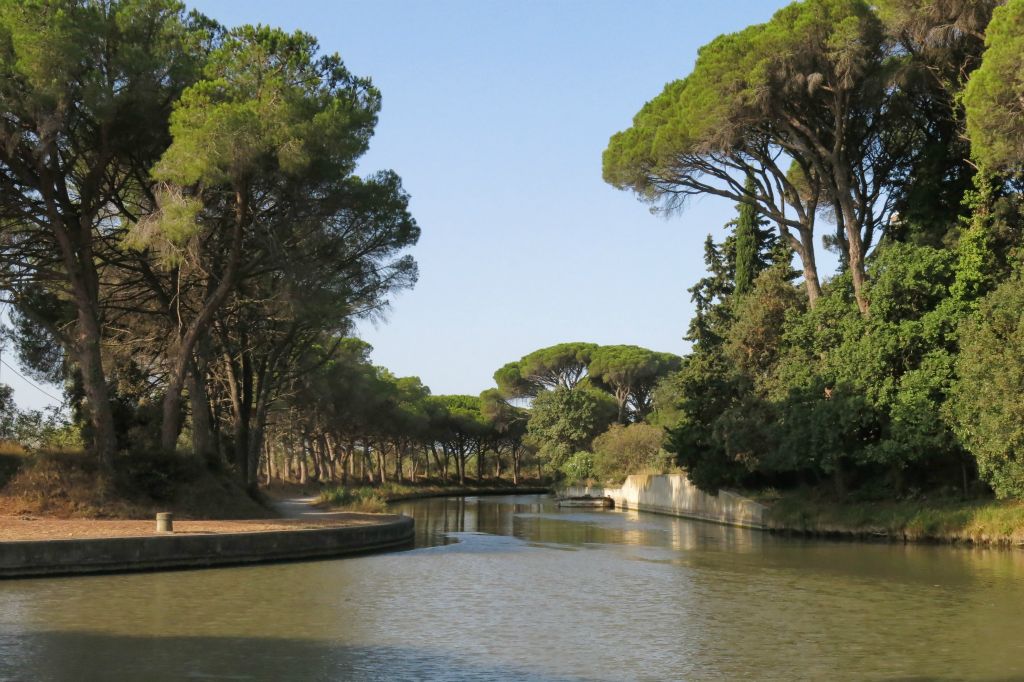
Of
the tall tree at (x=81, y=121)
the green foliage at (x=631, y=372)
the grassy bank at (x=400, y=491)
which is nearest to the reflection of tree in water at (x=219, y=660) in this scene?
the tall tree at (x=81, y=121)

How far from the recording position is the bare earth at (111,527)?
68.2 feet

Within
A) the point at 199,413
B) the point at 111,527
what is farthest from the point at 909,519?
the point at 199,413

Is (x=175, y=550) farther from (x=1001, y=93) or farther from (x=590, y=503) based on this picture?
(x=590, y=503)

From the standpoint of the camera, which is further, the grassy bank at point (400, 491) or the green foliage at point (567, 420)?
the green foliage at point (567, 420)

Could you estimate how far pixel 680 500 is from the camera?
46500 mm

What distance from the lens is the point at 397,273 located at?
33.8m

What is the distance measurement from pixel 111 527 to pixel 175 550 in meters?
2.54

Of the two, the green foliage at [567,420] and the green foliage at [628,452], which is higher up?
the green foliage at [567,420]

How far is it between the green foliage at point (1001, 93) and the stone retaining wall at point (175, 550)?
18682 millimetres

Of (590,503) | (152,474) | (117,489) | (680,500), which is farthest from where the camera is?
(590,503)

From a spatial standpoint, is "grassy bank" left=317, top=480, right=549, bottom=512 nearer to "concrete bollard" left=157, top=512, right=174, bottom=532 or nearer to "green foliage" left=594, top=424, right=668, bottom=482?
"green foliage" left=594, top=424, right=668, bottom=482

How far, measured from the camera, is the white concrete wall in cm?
3803

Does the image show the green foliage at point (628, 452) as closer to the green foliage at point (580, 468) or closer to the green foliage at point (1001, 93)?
the green foliage at point (580, 468)

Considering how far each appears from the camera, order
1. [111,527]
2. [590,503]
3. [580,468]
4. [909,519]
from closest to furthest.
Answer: [111,527]
[909,519]
[590,503]
[580,468]
